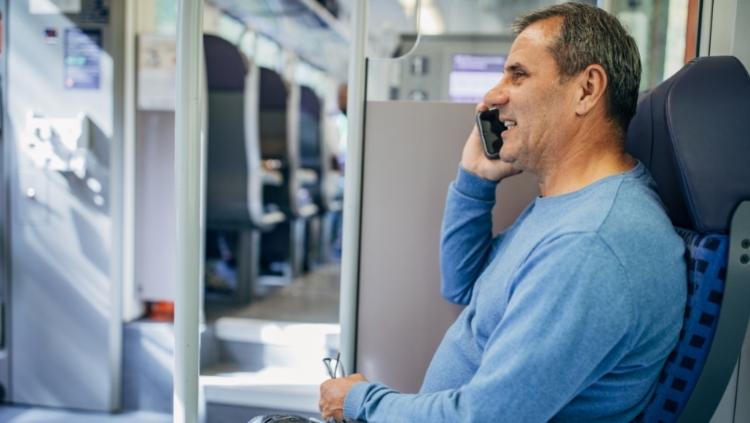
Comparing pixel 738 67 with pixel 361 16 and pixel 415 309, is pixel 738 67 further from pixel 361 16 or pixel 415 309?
pixel 415 309

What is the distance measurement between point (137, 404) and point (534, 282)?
231 centimetres

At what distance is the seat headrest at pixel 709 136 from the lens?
3.15ft

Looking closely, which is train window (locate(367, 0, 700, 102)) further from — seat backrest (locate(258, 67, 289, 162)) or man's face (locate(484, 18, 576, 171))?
seat backrest (locate(258, 67, 289, 162))

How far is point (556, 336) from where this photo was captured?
3.00ft

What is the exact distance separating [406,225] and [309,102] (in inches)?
168

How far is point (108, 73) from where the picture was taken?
2609mm

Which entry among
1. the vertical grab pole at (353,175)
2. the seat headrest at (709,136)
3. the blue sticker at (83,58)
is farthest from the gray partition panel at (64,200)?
the seat headrest at (709,136)

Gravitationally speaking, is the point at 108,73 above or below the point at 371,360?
→ above

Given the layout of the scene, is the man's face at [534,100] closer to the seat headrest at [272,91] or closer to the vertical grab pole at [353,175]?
the vertical grab pole at [353,175]

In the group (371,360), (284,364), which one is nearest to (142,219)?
(284,364)

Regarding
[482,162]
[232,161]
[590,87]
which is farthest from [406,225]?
[232,161]

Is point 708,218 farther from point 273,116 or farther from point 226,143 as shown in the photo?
point 273,116

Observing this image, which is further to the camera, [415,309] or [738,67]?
[415,309]

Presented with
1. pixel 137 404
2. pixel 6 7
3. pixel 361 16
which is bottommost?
pixel 137 404
